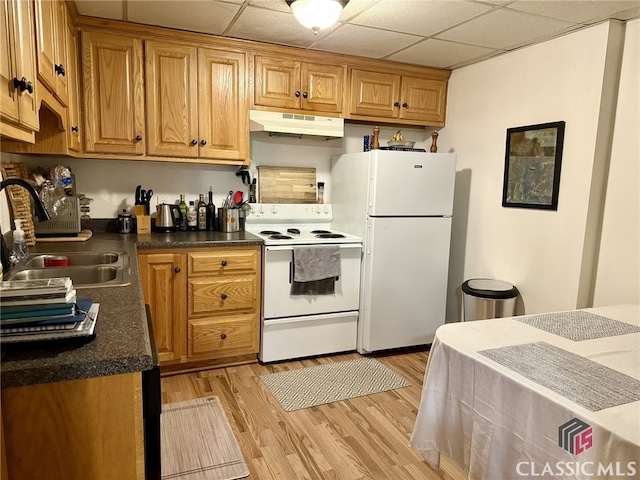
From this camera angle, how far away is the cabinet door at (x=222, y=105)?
114 inches

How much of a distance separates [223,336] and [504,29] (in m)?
2.63

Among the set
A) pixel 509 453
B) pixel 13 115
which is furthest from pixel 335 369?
pixel 13 115

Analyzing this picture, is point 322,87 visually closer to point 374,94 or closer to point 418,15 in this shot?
point 374,94

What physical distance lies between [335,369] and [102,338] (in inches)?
83.3

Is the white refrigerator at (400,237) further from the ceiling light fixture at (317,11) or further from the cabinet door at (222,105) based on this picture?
the ceiling light fixture at (317,11)

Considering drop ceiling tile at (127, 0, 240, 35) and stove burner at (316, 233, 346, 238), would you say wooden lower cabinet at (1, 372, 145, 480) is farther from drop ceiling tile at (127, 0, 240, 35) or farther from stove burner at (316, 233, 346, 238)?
stove burner at (316, 233, 346, 238)

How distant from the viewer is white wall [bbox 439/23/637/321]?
2.52 meters

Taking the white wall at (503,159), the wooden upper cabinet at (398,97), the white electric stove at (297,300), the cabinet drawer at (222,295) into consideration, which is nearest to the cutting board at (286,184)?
the white electric stove at (297,300)

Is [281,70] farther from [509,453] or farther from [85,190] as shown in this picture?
[509,453]

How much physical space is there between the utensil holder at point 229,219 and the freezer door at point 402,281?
3.22ft

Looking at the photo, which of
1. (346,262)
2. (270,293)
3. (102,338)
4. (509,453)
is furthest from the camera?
(346,262)

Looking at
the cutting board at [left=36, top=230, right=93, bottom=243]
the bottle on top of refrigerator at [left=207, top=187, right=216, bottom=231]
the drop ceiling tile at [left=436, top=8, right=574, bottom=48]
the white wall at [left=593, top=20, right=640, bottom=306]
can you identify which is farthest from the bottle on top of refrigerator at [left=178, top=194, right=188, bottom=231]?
the white wall at [left=593, top=20, right=640, bottom=306]

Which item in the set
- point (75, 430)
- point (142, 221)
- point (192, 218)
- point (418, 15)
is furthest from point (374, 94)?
point (75, 430)

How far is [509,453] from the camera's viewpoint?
4.02 ft
